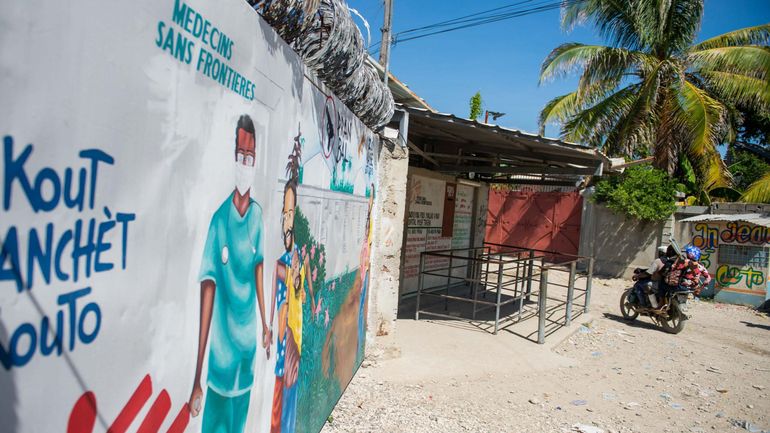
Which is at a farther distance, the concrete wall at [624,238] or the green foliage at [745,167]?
the green foliage at [745,167]

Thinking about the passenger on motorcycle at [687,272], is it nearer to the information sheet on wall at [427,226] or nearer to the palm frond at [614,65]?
the information sheet on wall at [427,226]

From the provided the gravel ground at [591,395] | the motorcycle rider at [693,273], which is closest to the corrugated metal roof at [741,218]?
the motorcycle rider at [693,273]

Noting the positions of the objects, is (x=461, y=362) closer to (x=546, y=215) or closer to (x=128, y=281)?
(x=128, y=281)

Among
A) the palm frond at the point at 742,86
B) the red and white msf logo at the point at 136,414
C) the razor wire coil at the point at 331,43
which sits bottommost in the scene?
the red and white msf logo at the point at 136,414

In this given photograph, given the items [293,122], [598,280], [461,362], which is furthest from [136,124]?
[598,280]

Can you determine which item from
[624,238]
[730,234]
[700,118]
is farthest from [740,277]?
[700,118]

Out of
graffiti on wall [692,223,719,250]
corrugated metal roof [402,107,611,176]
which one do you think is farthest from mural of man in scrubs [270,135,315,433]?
graffiti on wall [692,223,719,250]

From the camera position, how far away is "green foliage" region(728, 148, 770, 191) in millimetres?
22547

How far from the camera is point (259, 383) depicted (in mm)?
2309

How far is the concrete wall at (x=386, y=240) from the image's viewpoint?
5301 millimetres

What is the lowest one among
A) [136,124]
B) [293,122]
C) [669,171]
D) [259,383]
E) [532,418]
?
[532,418]

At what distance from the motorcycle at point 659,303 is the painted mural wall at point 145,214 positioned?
25.9 feet

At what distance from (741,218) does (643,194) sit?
287cm

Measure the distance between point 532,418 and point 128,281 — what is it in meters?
4.15
